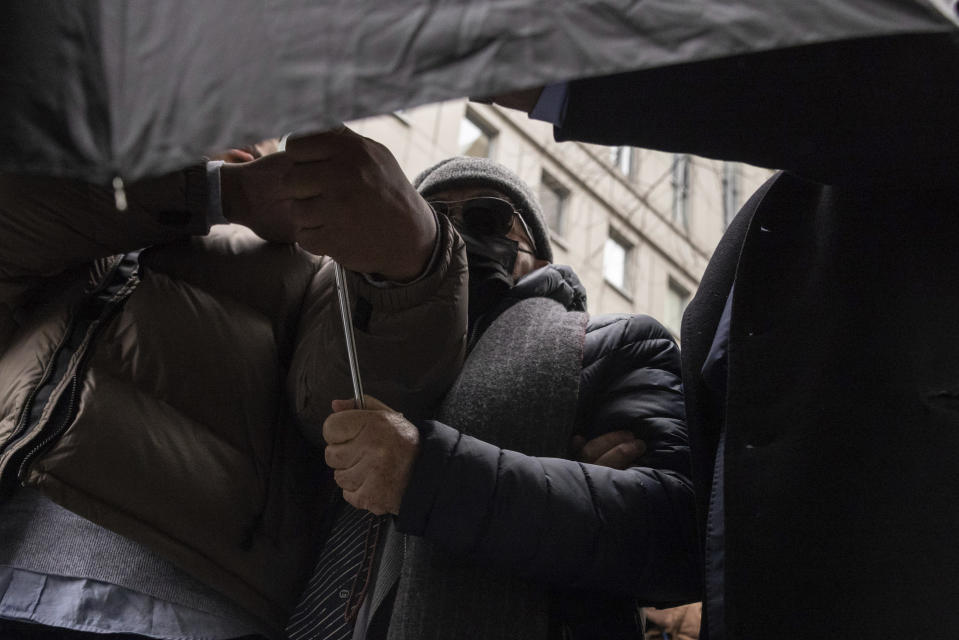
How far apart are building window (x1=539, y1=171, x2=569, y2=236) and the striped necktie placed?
14.8m

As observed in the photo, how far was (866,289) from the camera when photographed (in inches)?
64.7

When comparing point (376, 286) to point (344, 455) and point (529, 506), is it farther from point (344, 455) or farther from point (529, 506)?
point (529, 506)

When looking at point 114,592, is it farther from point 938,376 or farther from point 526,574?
point 938,376

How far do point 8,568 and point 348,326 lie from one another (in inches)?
27.3

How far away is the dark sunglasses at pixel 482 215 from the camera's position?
2619mm

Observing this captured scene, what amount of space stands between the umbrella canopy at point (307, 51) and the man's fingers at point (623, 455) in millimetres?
1197

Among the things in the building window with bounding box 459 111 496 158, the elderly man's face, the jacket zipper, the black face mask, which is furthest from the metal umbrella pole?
the building window with bounding box 459 111 496 158

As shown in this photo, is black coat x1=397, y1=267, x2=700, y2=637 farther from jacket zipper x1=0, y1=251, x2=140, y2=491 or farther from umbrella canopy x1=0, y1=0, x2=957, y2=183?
umbrella canopy x1=0, y1=0, x2=957, y2=183

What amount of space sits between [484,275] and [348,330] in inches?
29.5

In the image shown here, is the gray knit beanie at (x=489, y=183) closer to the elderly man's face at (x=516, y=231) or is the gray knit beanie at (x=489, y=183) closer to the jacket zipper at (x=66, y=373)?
the elderly man's face at (x=516, y=231)

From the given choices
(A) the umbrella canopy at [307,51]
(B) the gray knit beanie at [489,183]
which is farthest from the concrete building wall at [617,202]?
(A) the umbrella canopy at [307,51]

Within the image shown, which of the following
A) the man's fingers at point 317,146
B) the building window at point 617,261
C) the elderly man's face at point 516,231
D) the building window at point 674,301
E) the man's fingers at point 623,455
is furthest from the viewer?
the building window at point 674,301

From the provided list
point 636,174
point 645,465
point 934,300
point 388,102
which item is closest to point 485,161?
point 645,465

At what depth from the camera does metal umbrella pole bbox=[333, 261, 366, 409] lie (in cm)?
185
